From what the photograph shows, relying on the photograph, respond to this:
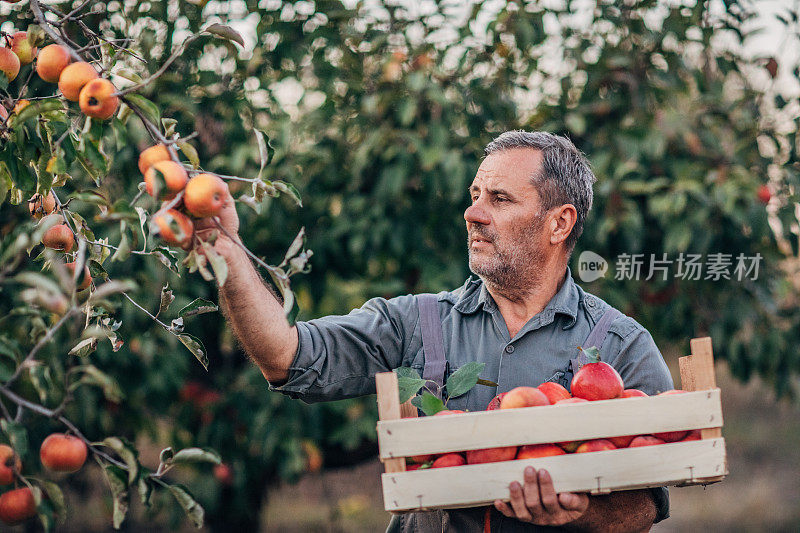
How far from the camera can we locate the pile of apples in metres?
1.34

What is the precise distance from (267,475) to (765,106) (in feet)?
8.02

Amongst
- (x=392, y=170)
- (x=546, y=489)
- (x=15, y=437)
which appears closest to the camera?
(x=15, y=437)

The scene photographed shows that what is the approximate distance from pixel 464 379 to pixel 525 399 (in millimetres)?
171

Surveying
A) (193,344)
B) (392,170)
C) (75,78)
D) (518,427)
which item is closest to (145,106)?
(75,78)

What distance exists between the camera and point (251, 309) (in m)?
1.47

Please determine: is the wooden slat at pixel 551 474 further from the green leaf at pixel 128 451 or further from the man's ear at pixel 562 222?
the man's ear at pixel 562 222

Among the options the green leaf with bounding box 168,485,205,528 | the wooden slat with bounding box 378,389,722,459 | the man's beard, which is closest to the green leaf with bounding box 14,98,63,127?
the green leaf with bounding box 168,485,205,528

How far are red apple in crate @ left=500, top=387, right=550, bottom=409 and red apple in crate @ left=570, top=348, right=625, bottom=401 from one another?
0.07 meters

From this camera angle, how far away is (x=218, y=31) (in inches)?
49.2

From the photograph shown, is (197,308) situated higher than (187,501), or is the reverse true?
(197,308)

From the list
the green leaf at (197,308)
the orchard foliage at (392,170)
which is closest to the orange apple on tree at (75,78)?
the green leaf at (197,308)

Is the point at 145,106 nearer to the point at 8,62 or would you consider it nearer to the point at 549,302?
the point at 8,62

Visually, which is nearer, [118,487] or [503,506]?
[118,487]

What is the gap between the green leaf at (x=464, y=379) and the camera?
152cm
